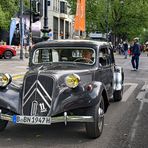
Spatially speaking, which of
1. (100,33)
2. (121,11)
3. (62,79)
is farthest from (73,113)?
(100,33)

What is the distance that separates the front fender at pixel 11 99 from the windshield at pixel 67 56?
147cm

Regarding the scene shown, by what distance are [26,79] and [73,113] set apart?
3.29 feet

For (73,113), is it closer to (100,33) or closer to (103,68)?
(103,68)

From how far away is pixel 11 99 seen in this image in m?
7.99

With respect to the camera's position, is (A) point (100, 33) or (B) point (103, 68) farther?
(A) point (100, 33)

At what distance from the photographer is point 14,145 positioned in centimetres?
745

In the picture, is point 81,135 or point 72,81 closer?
point 72,81

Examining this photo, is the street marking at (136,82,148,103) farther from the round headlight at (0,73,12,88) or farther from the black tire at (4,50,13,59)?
the black tire at (4,50,13,59)

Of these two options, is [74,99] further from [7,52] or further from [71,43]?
[7,52]

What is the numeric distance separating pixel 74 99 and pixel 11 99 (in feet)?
3.64

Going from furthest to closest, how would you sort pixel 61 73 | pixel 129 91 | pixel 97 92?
pixel 129 91 → pixel 61 73 → pixel 97 92

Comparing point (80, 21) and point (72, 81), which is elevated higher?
point (80, 21)

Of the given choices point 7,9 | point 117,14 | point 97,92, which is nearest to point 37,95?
point 97,92

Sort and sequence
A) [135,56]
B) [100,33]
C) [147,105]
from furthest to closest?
[100,33], [135,56], [147,105]
